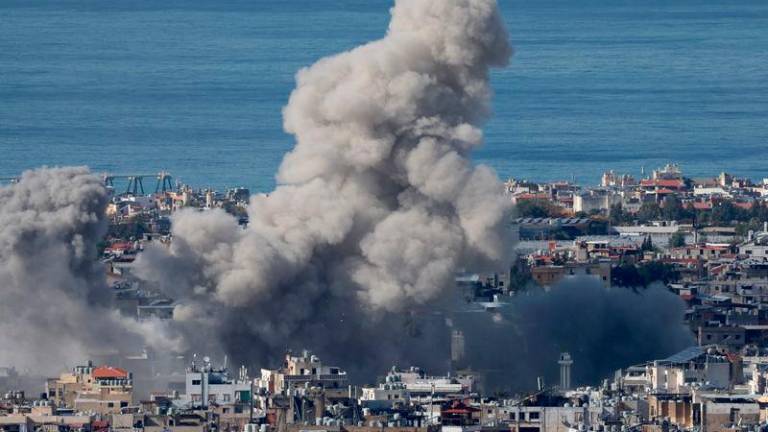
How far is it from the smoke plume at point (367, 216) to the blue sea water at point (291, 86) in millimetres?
30699

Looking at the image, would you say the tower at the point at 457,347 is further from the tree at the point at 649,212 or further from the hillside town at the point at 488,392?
the tree at the point at 649,212

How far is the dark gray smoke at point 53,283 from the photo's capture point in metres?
51.0

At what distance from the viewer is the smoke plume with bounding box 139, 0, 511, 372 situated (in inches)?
2012

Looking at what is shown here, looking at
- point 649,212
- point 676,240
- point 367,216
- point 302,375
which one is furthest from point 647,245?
point 302,375

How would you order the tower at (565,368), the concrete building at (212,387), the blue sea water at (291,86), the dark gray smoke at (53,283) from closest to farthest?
1. the concrete building at (212,387)
2. the tower at (565,368)
3. the dark gray smoke at (53,283)
4. the blue sea water at (291,86)

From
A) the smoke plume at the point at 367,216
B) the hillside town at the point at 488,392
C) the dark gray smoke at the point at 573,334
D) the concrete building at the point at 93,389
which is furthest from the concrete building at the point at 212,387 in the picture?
the dark gray smoke at the point at 573,334

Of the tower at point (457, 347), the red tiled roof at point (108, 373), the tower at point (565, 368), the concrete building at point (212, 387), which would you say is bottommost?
the concrete building at point (212, 387)

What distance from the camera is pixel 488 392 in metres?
49.4

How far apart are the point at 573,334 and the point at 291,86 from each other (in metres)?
59.3

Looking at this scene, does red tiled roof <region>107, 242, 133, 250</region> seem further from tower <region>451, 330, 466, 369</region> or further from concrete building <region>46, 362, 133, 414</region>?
concrete building <region>46, 362, 133, 414</region>

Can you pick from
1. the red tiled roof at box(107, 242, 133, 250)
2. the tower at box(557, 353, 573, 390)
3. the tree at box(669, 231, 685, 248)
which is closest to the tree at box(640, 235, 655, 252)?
the tree at box(669, 231, 685, 248)

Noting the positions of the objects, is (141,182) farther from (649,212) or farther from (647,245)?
(647,245)

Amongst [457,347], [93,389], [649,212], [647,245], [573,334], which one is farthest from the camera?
[649,212]

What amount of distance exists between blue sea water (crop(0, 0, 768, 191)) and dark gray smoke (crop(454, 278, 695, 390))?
96.1 ft
